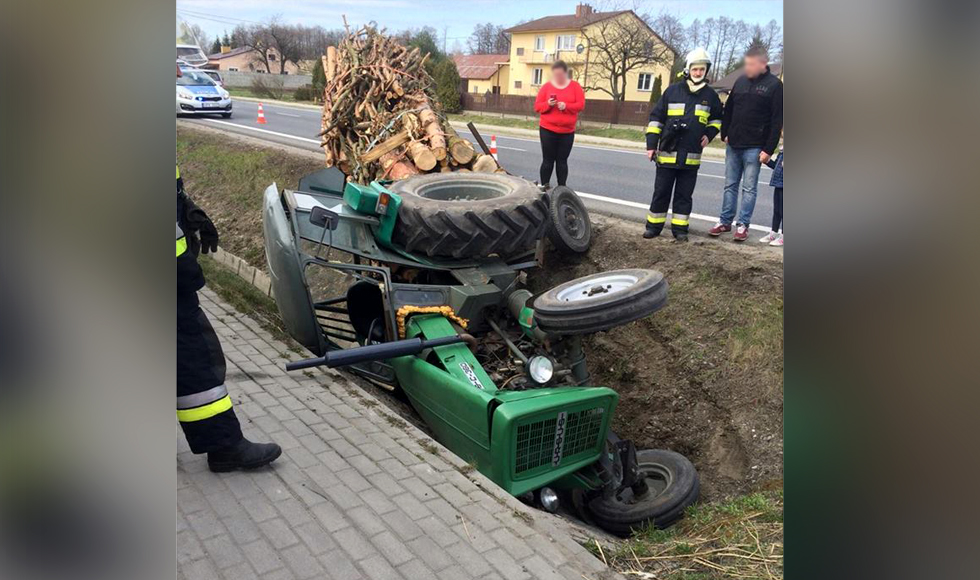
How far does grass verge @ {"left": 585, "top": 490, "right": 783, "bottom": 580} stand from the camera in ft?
9.39

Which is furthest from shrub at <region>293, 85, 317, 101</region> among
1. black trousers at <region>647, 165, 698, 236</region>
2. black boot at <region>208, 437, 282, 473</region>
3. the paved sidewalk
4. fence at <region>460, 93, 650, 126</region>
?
black boot at <region>208, 437, 282, 473</region>

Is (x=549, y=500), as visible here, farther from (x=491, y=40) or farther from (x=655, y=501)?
(x=491, y=40)

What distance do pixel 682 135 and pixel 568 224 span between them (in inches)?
53.5

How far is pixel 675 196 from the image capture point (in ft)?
21.1

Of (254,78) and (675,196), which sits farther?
(254,78)

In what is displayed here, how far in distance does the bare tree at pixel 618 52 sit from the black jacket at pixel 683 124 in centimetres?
203

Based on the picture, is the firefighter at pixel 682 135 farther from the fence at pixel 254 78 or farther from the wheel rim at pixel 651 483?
the fence at pixel 254 78

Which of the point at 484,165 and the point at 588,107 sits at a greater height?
the point at 588,107

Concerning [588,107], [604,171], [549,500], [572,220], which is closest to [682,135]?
[572,220]

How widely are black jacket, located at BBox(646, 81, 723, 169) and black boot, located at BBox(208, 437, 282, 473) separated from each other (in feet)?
14.9

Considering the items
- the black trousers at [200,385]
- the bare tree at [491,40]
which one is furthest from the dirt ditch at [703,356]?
the bare tree at [491,40]

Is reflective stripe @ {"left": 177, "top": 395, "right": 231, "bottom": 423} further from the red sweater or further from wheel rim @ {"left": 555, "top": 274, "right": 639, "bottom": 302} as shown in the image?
the red sweater
